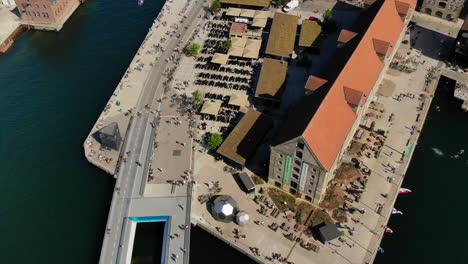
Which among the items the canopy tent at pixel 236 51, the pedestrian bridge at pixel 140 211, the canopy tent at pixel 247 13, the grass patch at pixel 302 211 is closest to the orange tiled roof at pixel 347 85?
the grass patch at pixel 302 211

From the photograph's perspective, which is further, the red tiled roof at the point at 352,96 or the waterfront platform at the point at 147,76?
the waterfront platform at the point at 147,76

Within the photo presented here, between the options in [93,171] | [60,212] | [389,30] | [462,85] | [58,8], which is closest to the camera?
[60,212]

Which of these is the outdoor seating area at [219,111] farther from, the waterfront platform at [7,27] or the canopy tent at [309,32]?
the waterfront platform at [7,27]

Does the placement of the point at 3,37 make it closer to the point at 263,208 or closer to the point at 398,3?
the point at 263,208

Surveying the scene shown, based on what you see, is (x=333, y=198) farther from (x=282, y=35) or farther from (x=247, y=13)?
(x=247, y=13)

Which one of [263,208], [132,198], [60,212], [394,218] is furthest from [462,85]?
[60,212]

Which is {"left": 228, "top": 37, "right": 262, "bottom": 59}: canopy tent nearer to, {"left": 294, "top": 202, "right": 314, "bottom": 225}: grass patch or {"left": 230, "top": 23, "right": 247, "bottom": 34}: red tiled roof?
{"left": 230, "top": 23, "right": 247, "bottom": 34}: red tiled roof
